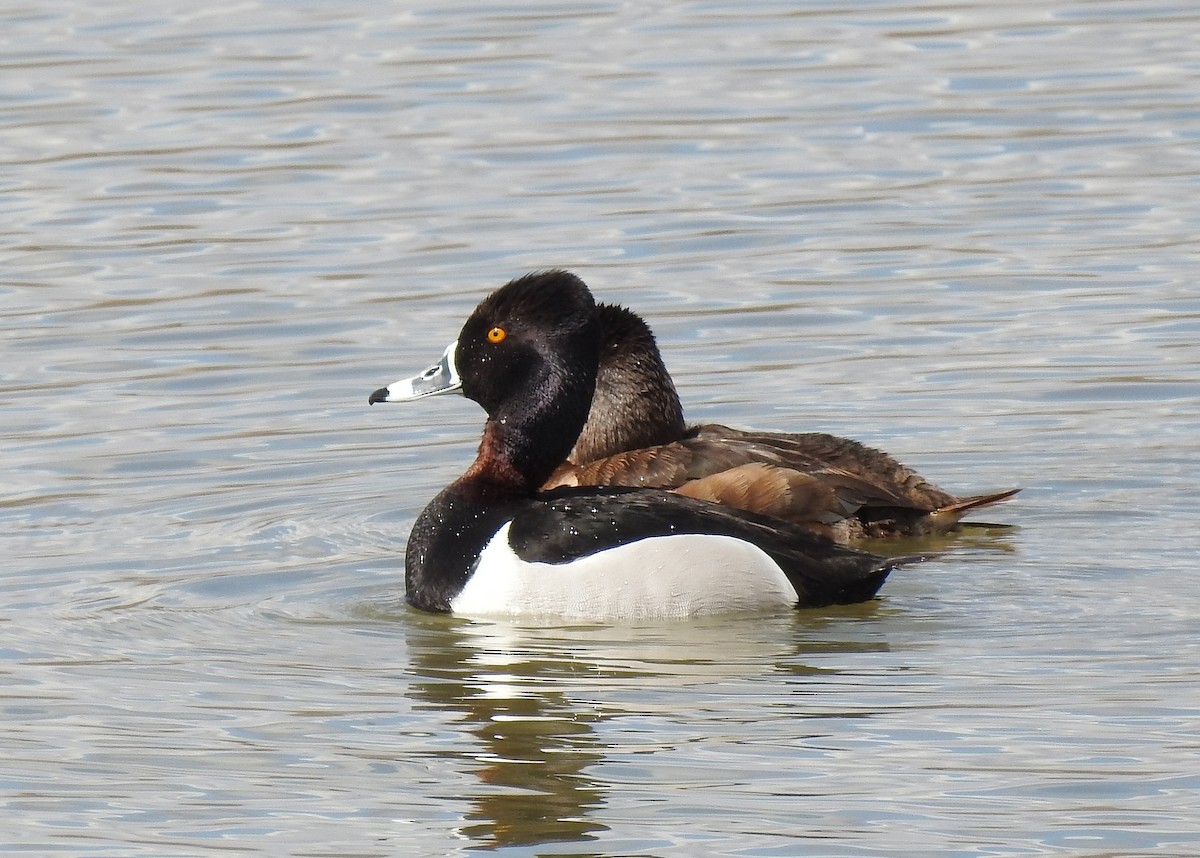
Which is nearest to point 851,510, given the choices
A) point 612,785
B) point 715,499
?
point 715,499

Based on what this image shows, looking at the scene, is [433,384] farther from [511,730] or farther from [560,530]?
[511,730]

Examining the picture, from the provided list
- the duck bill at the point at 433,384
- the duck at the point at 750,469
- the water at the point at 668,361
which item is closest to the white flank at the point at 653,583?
the water at the point at 668,361

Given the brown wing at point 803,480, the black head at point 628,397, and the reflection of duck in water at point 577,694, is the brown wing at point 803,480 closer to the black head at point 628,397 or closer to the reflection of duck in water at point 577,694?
the black head at point 628,397

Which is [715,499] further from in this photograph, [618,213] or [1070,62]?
[1070,62]

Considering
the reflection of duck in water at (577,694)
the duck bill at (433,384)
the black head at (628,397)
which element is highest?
the duck bill at (433,384)

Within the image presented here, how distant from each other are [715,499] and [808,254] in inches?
192

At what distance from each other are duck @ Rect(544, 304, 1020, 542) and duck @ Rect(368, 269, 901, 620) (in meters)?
0.49

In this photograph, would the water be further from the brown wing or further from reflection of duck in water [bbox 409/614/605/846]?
the brown wing

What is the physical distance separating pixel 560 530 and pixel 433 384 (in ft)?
3.33

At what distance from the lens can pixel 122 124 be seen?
17.6m

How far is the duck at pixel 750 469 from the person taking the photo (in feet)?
32.0

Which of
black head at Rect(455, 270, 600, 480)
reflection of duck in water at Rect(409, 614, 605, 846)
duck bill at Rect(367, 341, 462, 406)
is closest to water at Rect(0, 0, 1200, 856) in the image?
reflection of duck in water at Rect(409, 614, 605, 846)

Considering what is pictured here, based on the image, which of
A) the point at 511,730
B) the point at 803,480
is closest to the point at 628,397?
the point at 803,480

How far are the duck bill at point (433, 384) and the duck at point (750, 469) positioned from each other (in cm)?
81
